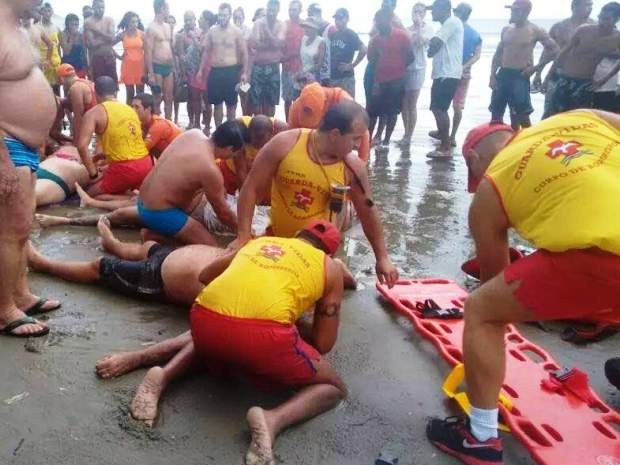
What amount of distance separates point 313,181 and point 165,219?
1356 millimetres

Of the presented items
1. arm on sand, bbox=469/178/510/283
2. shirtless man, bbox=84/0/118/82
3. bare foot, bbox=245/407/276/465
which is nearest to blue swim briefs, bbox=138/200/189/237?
bare foot, bbox=245/407/276/465

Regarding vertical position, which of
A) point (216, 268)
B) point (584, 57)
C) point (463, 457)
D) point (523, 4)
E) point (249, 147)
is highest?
point (523, 4)

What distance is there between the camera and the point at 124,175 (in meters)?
5.75

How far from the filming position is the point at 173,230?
4539mm

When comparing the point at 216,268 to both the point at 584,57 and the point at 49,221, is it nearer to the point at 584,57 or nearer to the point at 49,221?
the point at 49,221

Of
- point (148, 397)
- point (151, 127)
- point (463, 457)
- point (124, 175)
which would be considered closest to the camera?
point (463, 457)

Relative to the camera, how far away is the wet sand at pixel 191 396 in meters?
2.41

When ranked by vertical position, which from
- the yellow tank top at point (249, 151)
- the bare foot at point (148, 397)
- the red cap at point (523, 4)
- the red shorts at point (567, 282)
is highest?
the red cap at point (523, 4)

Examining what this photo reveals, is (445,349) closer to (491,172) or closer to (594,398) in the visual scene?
(594,398)

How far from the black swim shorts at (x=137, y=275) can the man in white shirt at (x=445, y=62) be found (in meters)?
5.59

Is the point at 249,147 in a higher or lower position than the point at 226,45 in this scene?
lower

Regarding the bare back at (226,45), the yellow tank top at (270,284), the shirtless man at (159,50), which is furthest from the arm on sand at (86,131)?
the shirtless man at (159,50)

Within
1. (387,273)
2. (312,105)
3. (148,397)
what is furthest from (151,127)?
(148,397)

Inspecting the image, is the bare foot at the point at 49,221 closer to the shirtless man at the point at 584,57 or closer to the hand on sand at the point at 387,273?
the hand on sand at the point at 387,273
